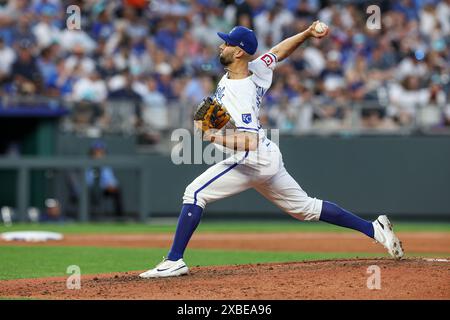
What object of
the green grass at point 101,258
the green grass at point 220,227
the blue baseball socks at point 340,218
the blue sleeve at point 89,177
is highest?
the blue baseball socks at point 340,218

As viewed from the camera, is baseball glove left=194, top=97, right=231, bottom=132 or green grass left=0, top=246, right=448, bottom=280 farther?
green grass left=0, top=246, right=448, bottom=280

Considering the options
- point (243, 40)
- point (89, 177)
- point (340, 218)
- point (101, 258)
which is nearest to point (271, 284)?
point (340, 218)

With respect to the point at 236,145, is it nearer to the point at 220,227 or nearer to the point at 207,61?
the point at 220,227

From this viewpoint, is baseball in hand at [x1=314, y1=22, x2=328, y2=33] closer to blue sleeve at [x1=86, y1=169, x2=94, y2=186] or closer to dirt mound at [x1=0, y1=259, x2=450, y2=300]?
dirt mound at [x1=0, y1=259, x2=450, y2=300]

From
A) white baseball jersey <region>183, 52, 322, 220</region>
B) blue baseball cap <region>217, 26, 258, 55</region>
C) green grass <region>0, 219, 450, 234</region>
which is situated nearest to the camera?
white baseball jersey <region>183, 52, 322, 220</region>

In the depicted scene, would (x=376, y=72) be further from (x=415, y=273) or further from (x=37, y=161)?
(x=415, y=273)

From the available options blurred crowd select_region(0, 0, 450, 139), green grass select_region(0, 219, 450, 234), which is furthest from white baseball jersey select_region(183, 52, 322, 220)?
blurred crowd select_region(0, 0, 450, 139)

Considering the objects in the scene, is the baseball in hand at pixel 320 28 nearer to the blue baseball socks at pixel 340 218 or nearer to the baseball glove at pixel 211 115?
the baseball glove at pixel 211 115

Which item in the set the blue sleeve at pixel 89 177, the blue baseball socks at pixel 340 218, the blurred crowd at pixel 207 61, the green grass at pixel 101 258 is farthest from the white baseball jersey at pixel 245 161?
the blurred crowd at pixel 207 61
